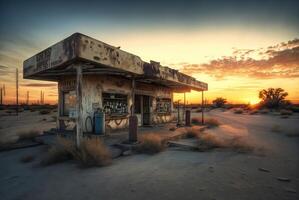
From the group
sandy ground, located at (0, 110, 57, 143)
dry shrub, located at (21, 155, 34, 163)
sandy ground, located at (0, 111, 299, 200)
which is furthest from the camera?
sandy ground, located at (0, 110, 57, 143)

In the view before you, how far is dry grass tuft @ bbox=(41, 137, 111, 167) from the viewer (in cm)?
538

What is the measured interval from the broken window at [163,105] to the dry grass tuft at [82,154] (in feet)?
28.8

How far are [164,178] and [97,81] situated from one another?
21.4 ft

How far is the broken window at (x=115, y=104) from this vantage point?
9.77m

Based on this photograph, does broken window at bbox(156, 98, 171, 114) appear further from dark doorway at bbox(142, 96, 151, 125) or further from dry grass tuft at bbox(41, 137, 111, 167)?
dry grass tuft at bbox(41, 137, 111, 167)

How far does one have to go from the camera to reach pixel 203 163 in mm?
5422

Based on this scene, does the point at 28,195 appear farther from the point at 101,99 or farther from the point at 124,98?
the point at 124,98

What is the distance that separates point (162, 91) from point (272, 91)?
176 ft

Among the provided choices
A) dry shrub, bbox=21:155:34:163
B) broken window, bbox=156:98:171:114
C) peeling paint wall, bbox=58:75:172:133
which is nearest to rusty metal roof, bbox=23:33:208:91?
peeling paint wall, bbox=58:75:172:133

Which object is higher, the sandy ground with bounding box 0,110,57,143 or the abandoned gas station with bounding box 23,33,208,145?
the abandoned gas station with bounding box 23,33,208,145

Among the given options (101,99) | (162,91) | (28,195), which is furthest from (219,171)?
(162,91)

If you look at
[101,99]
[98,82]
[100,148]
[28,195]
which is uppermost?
[98,82]

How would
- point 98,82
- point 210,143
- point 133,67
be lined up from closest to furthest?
point 210,143, point 133,67, point 98,82

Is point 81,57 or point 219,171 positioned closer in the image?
point 219,171
